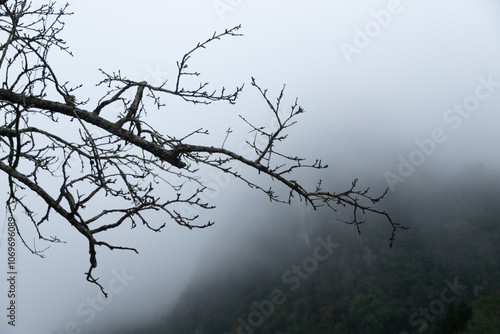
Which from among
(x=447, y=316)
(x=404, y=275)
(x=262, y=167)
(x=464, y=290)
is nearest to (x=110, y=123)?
(x=262, y=167)

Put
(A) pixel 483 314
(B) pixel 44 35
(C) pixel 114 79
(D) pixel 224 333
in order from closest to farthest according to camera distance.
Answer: (C) pixel 114 79 < (B) pixel 44 35 < (A) pixel 483 314 < (D) pixel 224 333

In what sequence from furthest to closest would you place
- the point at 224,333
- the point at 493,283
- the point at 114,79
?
the point at 224,333, the point at 493,283, the point at 114,79

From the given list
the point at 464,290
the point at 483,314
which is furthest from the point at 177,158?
the point at 464,290

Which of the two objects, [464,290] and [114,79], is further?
[464,290]

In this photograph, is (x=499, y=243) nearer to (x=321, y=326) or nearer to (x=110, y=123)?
(x=321, y=326)

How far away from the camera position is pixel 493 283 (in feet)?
537

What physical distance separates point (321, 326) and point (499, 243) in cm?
7323

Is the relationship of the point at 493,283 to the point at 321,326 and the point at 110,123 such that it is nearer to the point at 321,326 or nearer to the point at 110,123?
the point at 321,326

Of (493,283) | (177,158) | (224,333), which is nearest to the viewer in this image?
(177,158)

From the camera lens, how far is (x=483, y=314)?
13025 cm

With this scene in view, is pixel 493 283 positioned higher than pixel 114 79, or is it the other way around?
pixel 114 79

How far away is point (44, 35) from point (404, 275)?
20134 cm

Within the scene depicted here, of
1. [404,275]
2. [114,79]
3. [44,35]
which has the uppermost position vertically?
[44,35]

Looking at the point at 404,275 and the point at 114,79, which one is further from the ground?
the point at 114,79
